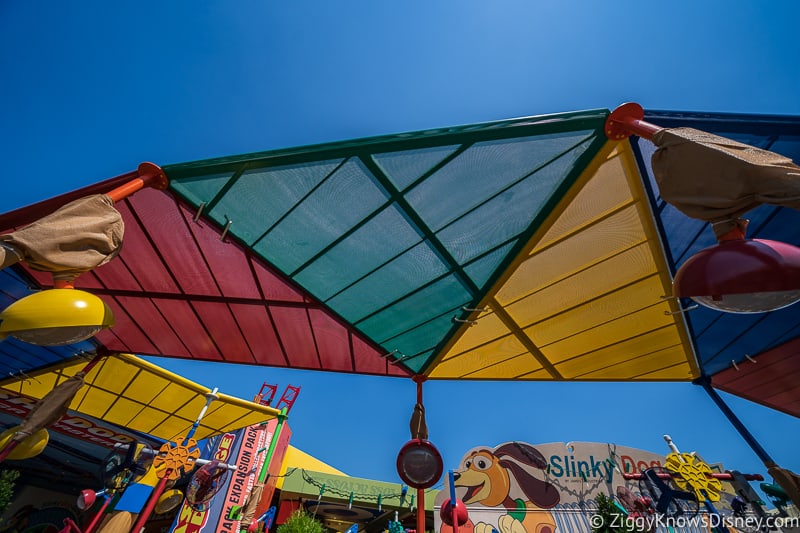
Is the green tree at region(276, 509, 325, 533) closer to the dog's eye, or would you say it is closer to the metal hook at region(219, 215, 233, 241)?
the metal hook at region(219, 215, 233, 241)

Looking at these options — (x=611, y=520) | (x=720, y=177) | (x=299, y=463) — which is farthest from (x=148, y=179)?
(x=299, y=463)

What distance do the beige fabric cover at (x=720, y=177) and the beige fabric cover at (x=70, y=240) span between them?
335 cm

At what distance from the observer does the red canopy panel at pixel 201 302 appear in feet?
15.4

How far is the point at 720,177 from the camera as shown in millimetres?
1843

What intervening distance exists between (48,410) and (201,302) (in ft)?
11.3

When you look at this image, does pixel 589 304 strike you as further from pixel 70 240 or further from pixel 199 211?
pixel 70 240

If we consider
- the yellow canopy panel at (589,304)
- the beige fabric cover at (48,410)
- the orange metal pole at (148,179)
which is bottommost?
the beige fabric cover at (48,410)

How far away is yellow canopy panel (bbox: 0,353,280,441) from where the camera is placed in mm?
9578

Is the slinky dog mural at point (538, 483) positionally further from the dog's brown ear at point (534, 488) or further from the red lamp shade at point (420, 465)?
the red lamp shade at point (420, 465)

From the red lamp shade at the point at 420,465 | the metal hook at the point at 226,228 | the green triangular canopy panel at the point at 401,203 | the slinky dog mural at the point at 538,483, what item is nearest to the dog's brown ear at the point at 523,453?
the slinky dog mural at the point at 538,483

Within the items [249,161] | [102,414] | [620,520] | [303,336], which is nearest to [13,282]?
[303,336]

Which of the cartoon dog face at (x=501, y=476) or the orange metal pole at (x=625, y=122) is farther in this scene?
the cartoon dog face at (x=501, y=476)

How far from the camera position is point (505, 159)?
3.71m

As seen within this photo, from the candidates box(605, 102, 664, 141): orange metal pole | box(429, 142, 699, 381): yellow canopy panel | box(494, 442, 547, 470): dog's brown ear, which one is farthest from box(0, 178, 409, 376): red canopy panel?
box(494, 442, 547, 470): dog's brown ear
